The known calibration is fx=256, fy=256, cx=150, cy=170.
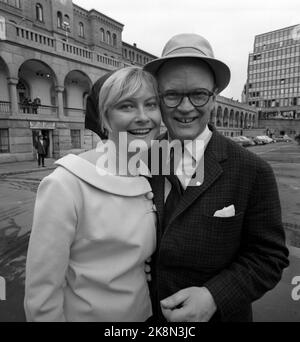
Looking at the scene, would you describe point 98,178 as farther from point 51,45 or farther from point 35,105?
point 51,45

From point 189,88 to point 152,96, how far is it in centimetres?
20

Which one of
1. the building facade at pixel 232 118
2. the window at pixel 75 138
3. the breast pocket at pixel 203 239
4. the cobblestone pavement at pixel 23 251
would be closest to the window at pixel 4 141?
the window at pixel 75 138

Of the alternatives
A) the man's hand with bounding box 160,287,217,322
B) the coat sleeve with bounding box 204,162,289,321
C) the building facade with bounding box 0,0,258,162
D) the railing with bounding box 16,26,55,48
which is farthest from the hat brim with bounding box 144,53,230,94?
the railing with bounding box 16,26,55,48

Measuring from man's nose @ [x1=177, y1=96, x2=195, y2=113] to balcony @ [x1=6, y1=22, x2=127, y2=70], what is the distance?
1780 centimetres

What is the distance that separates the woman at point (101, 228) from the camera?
1.20 meters

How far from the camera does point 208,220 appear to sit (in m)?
1.25

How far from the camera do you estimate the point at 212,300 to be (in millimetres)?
1240

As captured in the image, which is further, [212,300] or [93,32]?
[93,32]

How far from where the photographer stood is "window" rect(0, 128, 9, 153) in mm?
15719

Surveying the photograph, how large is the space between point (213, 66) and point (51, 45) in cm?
1954

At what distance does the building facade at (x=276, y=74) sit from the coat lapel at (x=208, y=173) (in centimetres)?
8480

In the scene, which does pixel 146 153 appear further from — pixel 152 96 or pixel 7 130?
pixel 7 130

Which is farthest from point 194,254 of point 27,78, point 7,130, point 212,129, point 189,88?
point 27,78
